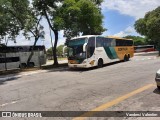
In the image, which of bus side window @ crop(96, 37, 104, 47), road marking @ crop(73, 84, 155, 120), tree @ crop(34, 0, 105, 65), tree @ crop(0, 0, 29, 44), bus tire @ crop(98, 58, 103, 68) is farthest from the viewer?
tree @ crop(34, 0, 105, 65)

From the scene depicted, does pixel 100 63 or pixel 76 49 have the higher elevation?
pixel 76 49

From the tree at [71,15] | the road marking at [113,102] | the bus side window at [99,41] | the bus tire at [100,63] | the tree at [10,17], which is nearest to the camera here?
the road marking at [113,102]

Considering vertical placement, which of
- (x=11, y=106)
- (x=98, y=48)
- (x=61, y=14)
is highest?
(x=61, y=14)

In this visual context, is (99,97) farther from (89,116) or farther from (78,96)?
(89,116)

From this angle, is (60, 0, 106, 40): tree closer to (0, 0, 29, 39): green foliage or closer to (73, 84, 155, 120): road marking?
(0, 0, 29, 39): green foliage

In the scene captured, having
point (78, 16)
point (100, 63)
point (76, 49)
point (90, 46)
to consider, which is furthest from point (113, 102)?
point (78, 16)

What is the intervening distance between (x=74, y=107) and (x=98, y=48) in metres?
15.9

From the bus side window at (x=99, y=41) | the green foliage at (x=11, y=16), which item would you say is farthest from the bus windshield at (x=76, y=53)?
the green foliage at (x=11, y=16)

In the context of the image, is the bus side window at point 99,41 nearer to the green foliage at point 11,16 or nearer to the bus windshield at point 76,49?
the bus windshield at point 76,49

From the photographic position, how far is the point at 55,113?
27.4ft

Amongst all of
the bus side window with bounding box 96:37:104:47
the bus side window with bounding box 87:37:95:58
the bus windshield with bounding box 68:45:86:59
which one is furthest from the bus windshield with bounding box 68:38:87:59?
the bus side window with bounding box 96:37:104:47

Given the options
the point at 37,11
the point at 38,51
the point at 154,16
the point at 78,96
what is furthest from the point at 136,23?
the point at 78,96

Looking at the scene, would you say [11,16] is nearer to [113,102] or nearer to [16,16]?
[16,16]

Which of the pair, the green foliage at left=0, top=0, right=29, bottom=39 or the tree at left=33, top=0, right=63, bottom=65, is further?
the tree at left=33, top=0, right=63, bottom=65
